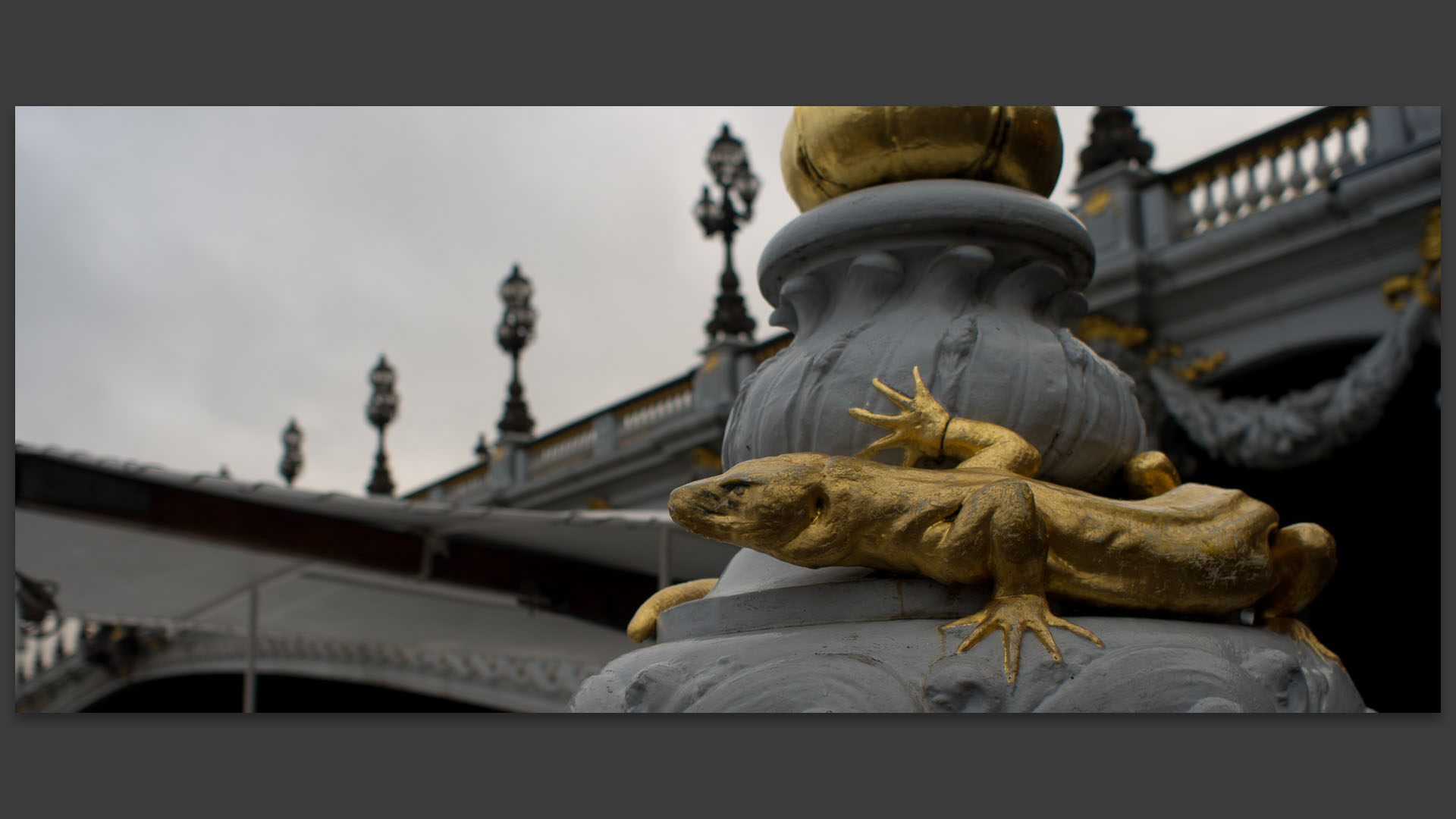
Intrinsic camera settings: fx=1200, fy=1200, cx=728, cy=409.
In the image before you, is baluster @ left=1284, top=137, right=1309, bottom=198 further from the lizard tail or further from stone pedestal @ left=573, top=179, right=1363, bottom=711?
the lizard tail

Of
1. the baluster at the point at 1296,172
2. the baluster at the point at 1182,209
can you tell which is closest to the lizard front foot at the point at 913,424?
the baluster at the point at 1296,172

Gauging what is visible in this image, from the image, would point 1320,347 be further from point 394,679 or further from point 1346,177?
point 394,679

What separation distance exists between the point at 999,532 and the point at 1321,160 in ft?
28.9

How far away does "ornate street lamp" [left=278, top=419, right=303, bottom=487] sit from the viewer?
20.8m

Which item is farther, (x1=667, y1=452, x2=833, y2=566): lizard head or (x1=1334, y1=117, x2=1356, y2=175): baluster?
(x1=1334, y1=117, x2=1356, y2=175): baluster

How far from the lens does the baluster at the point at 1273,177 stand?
9.80 metres

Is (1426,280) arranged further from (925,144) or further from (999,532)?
(999,532)

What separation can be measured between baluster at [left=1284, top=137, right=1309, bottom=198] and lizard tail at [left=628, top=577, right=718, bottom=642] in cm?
849

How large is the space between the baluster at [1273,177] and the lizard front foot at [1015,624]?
28.8ft

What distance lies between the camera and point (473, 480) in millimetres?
20672

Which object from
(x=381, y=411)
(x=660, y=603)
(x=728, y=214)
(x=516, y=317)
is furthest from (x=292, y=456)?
(x=660, y=603)

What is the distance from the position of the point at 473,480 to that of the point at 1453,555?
18713 mm

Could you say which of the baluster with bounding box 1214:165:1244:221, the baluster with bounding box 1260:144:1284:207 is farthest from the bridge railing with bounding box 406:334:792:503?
the baluster with bounding box 1260:144:1284:207

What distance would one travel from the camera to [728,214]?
13.6m
